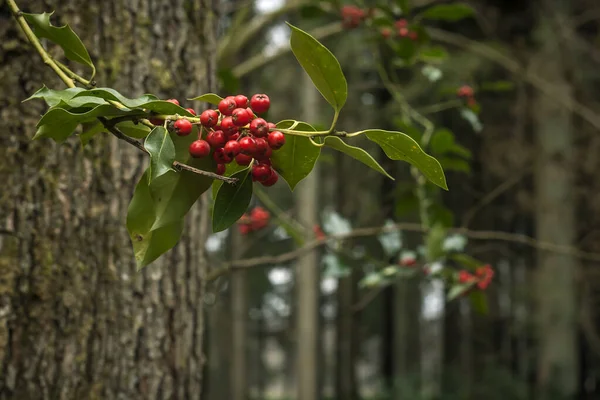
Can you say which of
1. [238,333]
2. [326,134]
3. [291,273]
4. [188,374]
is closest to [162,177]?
[326,134]

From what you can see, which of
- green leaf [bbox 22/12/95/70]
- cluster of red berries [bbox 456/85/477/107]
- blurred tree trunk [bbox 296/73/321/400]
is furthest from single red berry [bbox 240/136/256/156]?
blurred tree trunk [bbox 296/73/321/400]

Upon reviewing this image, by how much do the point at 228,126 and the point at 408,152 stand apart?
0.61ft

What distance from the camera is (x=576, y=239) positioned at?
267 inches

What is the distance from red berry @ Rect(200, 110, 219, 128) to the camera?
0.64 meters

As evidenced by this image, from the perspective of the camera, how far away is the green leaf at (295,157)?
71cm

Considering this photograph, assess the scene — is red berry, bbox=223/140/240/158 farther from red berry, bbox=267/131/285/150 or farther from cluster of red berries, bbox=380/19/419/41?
cluster of red berries, bbox=380/19/419/41

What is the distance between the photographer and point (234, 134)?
638 mm

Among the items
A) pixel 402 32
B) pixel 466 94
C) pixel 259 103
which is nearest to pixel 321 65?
pixel 259 103

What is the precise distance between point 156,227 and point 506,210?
7.84 m

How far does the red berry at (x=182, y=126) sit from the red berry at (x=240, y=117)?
5 cm

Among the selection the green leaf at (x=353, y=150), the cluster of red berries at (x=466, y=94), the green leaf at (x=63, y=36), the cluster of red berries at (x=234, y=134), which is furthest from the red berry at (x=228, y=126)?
the cluster of red berries at (x=466, y=94)

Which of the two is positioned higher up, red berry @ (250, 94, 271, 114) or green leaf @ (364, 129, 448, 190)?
red berry @ (250, 94, 271, 114)

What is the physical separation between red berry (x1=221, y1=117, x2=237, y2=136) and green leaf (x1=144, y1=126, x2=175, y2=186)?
0.18ft

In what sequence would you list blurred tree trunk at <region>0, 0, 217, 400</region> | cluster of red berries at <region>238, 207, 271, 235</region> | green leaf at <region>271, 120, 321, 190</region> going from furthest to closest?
cluster of red berries at <region>238, 207, 271, 235</region>, blurred tree trunk at <region>0, 0, 217, 400</region>, green leaf at <region>271, 120, 321, 190</region>
